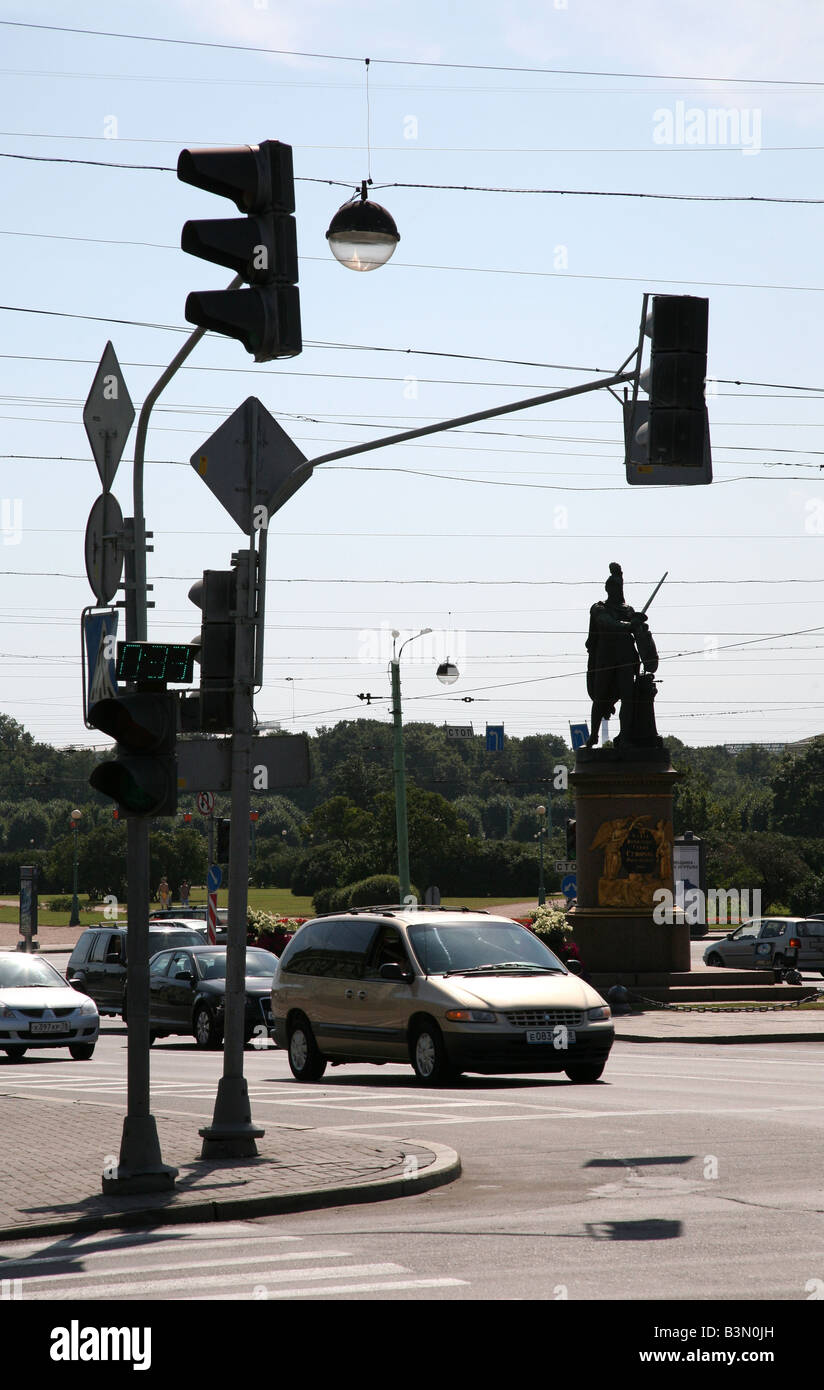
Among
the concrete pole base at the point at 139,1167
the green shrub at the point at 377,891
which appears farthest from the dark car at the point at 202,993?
the green shrub at the point at 377,891

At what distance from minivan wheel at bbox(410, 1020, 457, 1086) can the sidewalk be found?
153 inches

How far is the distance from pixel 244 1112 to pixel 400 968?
6.09 m

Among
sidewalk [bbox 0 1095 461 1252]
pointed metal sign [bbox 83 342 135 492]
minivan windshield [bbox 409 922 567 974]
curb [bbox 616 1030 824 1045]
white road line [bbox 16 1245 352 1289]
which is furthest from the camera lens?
curb [bbox 616 1030 824 1045]

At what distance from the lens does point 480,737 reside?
196125mm

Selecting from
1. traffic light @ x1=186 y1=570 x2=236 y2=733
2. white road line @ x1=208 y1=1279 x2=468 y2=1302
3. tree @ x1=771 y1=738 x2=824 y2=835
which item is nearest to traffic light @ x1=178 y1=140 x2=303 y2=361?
traffic light @ x1=186 y1=570 x2=236 y2=733

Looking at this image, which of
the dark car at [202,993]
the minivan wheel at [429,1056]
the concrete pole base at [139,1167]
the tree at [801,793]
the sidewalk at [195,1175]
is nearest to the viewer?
the sidewalk at [195,1175]

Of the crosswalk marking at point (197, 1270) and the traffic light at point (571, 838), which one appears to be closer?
the crosswalk marking at point (197, 1270)

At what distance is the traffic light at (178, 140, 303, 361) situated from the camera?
33.1ft

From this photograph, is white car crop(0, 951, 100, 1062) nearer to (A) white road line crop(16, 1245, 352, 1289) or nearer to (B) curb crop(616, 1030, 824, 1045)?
(B) curb crop(616, 1030, 824, 1045)

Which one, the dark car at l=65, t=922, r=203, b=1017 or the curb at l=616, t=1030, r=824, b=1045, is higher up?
the dark car at l=65, t=922, r=203, b=1017

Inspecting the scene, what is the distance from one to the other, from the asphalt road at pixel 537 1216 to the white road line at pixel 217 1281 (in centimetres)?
2

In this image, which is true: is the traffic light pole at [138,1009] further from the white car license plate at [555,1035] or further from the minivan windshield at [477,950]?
the minivan windshield at [477,950]

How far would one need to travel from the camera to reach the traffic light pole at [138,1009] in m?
10.3

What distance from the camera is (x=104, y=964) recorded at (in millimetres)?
33250
